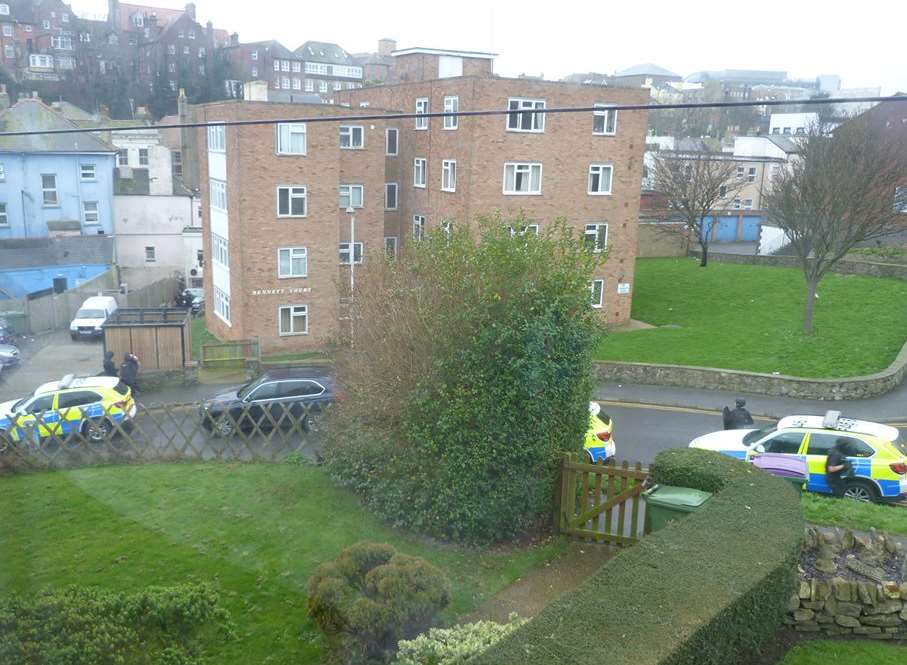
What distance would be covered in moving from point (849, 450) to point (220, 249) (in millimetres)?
22612

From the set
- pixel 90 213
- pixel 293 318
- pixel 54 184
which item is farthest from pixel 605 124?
pixel 90 213

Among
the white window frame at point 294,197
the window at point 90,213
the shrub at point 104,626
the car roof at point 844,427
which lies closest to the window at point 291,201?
the white window frame at point 294,197

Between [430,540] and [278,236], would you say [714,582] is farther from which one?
[278,236]

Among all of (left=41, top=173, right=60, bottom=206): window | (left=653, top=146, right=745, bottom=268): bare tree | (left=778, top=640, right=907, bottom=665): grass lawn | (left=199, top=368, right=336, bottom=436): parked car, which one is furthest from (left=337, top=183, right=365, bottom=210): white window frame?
(left=778, top=640, right=907, bottom=665): grass lawn

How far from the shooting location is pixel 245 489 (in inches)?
388

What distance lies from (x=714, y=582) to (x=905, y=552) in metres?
3.19

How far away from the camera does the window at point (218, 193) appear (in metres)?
27.0

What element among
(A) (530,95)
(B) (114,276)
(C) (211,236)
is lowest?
(B) (114,276)

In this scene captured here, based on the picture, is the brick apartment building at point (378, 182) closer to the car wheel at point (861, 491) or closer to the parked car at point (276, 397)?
the parked car at point (276, 397)

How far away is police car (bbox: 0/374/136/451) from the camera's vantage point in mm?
12711

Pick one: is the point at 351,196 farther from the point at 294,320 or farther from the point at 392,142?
the point at 294,320

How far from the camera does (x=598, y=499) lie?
26.7 ft

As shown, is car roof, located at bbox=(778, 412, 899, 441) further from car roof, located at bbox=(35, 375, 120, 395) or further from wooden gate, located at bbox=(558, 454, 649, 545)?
car roof, located at bbox=(35, 375, 120, 395)

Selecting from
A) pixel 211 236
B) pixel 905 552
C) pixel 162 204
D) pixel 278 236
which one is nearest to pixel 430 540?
pixel 905 552
